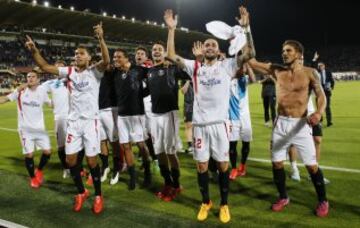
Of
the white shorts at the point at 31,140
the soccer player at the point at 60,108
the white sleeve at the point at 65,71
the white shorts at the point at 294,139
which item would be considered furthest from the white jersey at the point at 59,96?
the white shorts at the point at 294,139

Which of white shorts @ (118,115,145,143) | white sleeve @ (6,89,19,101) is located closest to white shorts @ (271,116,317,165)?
white shorts @ (118,115,145,143)

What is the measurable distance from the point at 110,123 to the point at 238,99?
237 cm

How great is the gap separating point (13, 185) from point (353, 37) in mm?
91176

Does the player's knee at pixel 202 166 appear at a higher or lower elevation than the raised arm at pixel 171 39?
lower

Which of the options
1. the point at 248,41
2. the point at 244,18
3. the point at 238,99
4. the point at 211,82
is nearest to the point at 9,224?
the point at 211,82

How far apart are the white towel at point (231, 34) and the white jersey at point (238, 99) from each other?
2.43 metres

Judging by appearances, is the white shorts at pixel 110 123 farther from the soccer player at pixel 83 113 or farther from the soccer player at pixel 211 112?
the soccer player at pixel 211 112

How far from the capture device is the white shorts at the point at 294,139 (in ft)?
17.7

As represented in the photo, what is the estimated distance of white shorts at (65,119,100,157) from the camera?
6020 millimetres

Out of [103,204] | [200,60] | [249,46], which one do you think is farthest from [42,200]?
[249,46]

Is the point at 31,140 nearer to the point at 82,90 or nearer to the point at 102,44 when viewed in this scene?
the point at 82,90

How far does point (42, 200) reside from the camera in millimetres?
6574

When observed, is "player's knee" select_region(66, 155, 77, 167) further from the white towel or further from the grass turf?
the white towel

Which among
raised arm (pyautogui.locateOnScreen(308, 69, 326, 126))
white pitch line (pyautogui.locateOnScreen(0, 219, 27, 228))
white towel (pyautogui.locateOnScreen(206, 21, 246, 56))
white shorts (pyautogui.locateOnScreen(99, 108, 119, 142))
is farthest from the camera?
white shorts (pyautogui.locateOnScreen(99, 108, 119, 142))
